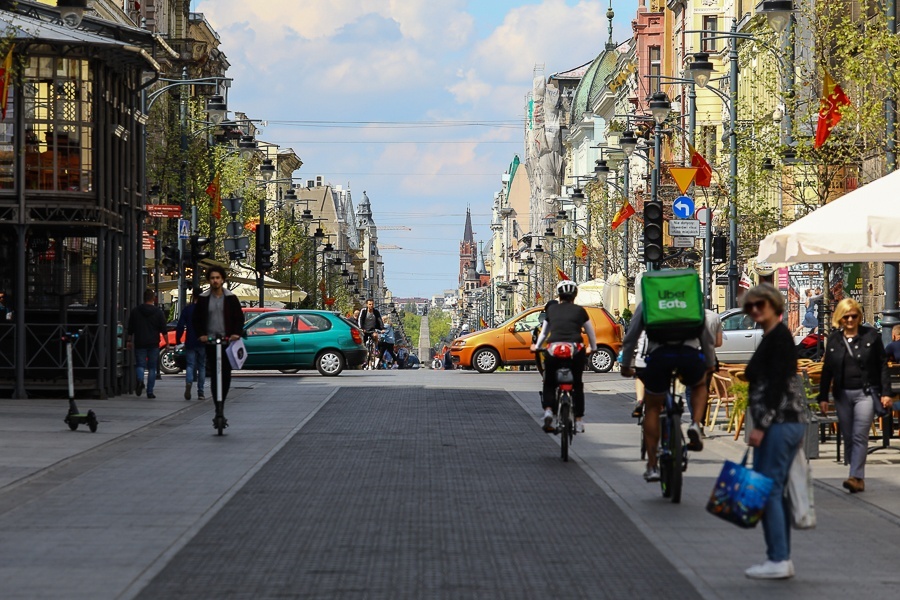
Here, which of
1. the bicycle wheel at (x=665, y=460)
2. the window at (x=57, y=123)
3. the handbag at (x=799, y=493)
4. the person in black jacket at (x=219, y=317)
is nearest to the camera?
the handbag at (x=799, y=493)

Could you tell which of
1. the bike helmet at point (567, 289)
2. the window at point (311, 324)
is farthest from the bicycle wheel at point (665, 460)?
the window at point (311, 324)

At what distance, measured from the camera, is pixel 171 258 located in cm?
4200

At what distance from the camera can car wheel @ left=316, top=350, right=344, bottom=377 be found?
37188 mm

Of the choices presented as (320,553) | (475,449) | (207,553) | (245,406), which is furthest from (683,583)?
(245,406)

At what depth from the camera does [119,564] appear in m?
10.1

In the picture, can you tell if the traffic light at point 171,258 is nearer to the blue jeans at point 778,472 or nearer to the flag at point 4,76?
the flag at point 4,76

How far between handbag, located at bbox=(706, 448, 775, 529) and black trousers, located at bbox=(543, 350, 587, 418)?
8037mm

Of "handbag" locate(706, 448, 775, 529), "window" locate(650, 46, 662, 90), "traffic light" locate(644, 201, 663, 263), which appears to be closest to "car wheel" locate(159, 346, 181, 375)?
"traffic light" locate(644, 201, 663, 263)

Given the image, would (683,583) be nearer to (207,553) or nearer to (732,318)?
(207,553)

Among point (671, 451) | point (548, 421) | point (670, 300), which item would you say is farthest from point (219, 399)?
point (671, 451)

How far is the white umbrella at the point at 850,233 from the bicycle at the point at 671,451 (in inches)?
137

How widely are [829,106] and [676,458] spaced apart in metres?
13.5

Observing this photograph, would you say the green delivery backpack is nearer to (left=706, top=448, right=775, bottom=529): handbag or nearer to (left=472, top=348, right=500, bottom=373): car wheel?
(left=706, top=448, right=775, bottom=529): handbag

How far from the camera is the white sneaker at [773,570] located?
9539 millimetres
